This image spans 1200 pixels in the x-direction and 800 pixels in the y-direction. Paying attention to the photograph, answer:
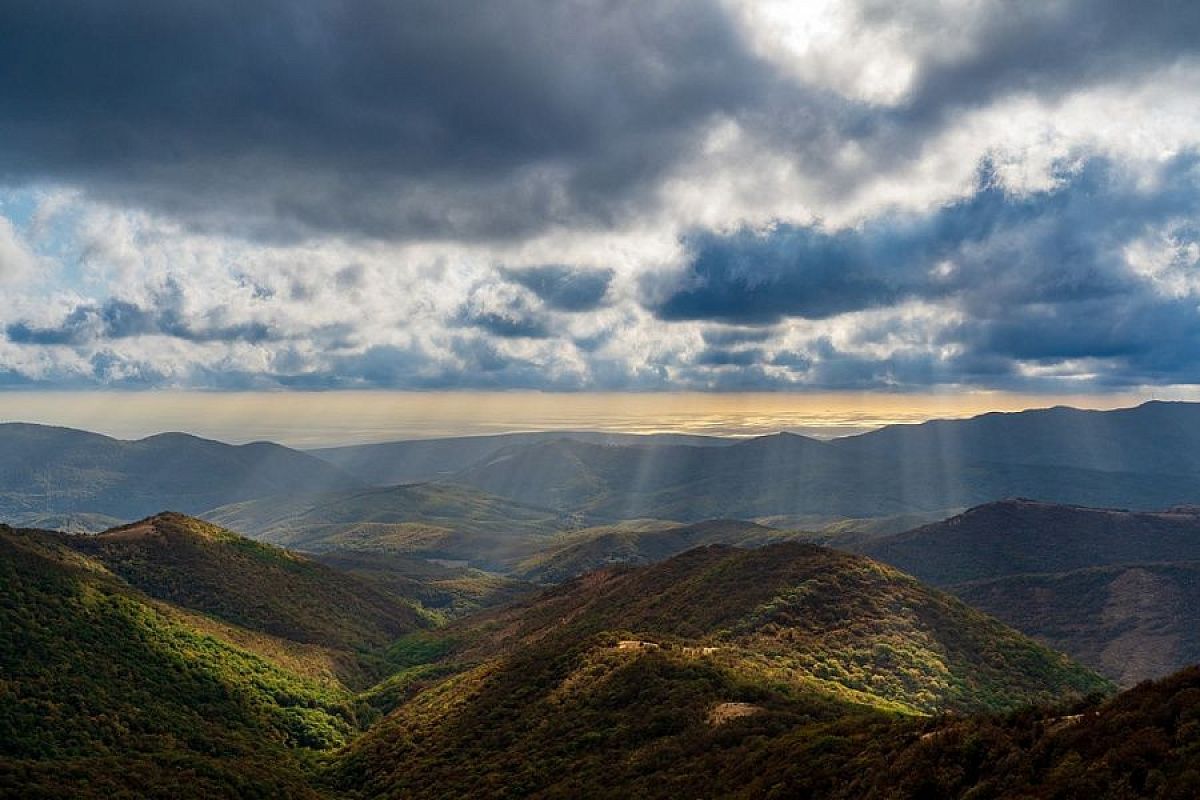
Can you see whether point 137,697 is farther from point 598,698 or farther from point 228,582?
point 228,582

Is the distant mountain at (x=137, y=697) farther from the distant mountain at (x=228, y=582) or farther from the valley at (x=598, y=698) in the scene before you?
the distant mountain at (x=228, y=582)

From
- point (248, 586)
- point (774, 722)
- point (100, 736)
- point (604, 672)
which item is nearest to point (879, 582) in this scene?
point (604, 672)

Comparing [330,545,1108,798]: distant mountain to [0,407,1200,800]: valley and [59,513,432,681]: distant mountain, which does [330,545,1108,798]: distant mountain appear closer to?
[0,407,1200,800]: valley

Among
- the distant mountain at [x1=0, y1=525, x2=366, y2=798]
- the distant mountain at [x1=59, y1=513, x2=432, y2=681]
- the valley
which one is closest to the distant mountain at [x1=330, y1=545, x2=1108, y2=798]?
the valley

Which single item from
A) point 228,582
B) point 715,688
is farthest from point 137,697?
point 228,582

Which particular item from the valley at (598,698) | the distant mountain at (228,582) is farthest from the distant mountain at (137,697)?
the distant mountain at (228,582)

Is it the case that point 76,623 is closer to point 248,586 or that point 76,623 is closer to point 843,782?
point 248,586
